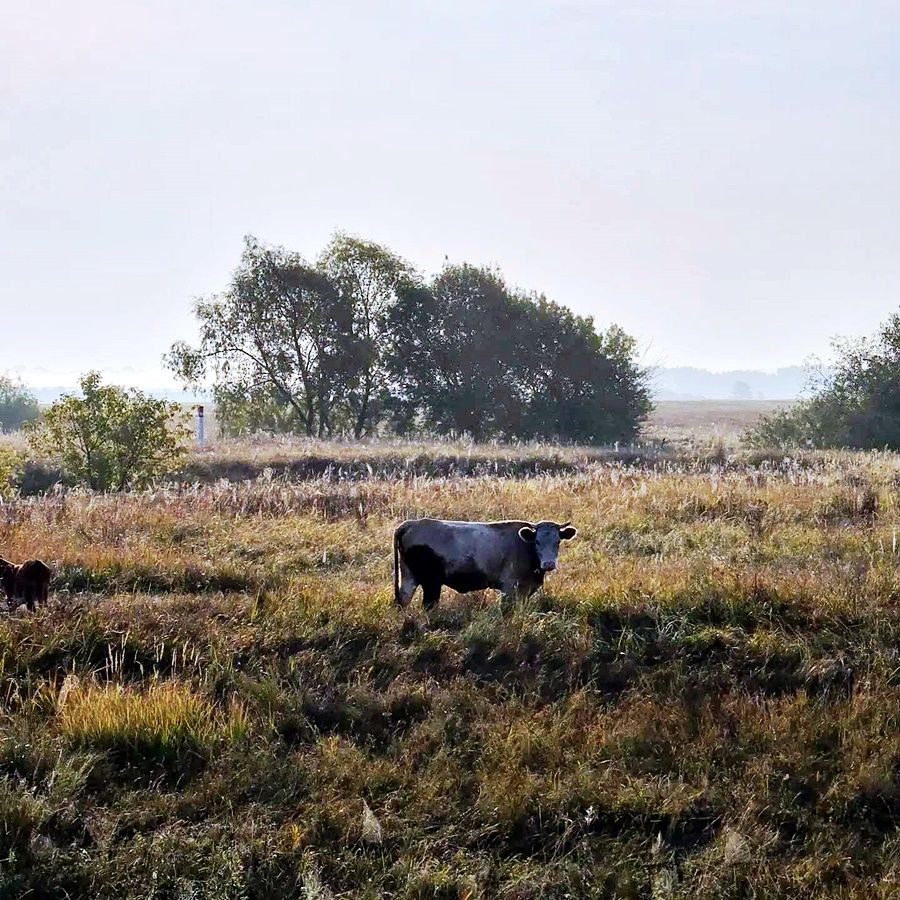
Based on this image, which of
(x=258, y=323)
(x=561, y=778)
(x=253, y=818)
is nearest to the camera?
(x=253, y=818)

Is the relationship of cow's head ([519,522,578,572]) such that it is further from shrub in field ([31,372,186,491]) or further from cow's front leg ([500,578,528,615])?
shrub in field ([31,372,186,491])

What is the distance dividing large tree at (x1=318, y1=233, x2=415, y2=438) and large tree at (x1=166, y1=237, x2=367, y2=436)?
39cm

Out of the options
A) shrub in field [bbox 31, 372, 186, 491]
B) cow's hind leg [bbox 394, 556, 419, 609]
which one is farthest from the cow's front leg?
shrub in field [bbox 31, 372, 186, 491]

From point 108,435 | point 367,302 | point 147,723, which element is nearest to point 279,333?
point 367,302

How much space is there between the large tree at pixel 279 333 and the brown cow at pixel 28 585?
26900mm

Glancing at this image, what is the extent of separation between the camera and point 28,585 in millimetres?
8758

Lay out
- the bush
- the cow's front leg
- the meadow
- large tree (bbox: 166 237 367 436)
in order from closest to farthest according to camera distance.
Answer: the meadow, the cow's front leg, large tree (bbox: 166 237 367 436), the bush

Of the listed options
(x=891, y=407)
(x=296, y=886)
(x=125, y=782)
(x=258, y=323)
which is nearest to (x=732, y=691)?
(x=296, y=886)

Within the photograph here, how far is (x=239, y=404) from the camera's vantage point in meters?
36.2

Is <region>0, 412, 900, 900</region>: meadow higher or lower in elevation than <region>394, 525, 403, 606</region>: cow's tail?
lower

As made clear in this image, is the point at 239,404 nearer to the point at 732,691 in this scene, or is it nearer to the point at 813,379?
the point at 813,379

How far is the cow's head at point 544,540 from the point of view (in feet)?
29.9

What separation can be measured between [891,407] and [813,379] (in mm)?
3286

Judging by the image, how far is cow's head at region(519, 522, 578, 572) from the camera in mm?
9117
